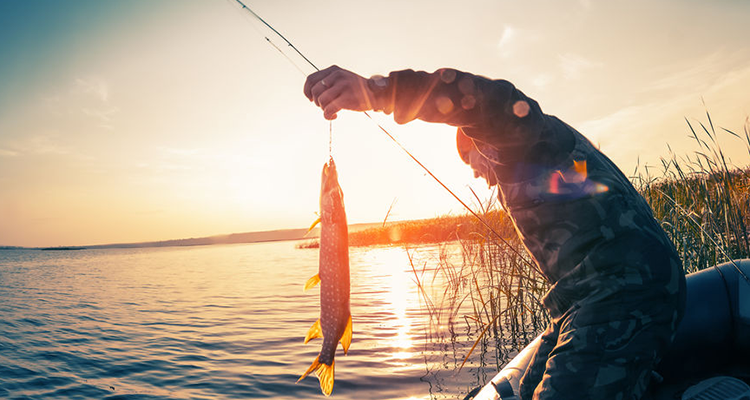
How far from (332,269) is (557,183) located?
1.48 meters

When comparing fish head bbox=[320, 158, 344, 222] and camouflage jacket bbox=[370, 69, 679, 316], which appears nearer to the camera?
camouflage jacket bbox=[370, 69, 679, 316]

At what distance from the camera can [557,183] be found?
2137 mm

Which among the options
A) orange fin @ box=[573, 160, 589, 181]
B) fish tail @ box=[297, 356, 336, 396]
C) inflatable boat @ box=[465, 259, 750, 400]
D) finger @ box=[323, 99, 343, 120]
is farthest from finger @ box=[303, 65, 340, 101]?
inflatable boat @ box=[465, 259, 750, 400]

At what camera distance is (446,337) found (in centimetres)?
705

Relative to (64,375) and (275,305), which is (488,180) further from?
(275,305)

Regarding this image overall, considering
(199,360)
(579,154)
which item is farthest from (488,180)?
(199,360)

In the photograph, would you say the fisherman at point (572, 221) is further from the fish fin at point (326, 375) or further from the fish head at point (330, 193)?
the fish fin at point (326, 375)

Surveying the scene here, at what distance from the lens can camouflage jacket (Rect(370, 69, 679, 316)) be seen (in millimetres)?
2033

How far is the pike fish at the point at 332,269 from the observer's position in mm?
2721

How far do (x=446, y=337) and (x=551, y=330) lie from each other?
4782mm

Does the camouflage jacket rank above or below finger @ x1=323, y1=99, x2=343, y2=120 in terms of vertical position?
below

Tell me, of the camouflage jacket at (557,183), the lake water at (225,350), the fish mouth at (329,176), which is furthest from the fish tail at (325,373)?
the lake water at (225,350)

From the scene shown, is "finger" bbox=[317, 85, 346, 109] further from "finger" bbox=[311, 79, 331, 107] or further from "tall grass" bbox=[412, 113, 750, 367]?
"tall grass" bbox=[412, 113, 750, 367]

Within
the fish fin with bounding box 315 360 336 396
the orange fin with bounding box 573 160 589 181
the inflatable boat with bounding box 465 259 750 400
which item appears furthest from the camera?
the fish fin with bounding box 315 360 336 396
